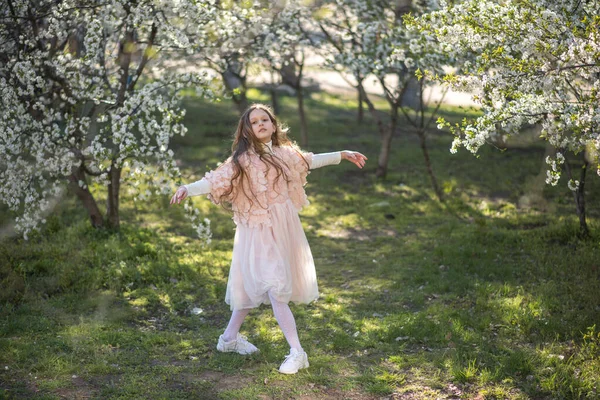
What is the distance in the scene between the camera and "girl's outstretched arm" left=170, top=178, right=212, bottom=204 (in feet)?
15.7

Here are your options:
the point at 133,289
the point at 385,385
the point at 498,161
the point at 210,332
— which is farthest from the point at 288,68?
the point at 385,385

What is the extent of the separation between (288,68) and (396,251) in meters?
8.00

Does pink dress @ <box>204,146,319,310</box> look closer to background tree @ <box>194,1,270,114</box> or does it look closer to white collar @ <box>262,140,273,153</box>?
white collar @ <box>262,140,273,153</box>

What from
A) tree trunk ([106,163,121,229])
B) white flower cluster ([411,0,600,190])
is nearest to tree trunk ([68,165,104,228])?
tree trunk ([106,163,121,229])

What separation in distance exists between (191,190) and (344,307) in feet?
8.00

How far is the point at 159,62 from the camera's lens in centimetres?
1049

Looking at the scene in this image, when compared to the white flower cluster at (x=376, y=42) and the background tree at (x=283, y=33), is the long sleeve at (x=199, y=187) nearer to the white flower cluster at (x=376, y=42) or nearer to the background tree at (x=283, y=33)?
the white flower cluster at (x=376, y=42)

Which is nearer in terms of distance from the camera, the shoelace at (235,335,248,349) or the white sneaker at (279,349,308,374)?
the white sneaker at (279,349,308,374)

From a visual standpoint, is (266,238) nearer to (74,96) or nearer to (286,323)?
(286,323)

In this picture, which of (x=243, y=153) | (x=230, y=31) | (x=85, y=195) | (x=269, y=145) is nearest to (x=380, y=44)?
(x=230, y=31)

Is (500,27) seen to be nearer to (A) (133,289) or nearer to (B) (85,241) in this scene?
(A) (133,289)

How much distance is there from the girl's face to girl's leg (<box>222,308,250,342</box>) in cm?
140

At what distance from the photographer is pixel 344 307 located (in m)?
6.73

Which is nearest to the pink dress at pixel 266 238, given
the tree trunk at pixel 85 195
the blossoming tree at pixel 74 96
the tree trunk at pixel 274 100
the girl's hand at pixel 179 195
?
the girl's hand at pixel 179 195
